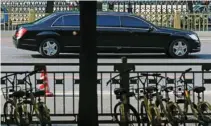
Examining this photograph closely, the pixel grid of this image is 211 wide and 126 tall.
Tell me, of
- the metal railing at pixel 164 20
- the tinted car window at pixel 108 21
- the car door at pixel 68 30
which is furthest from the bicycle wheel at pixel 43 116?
the metal railing at pixel 164 20

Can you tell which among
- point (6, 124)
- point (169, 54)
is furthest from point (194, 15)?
point (6, 124)

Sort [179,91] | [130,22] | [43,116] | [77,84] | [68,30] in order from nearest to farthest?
[43,116] < [179,91] < [77,84] < [68,30] < [130,22]

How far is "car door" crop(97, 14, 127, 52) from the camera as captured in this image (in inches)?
757

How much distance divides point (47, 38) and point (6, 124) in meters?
11.0

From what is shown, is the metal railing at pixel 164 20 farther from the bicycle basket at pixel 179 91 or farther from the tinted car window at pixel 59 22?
the bicycle basket at pixel 179 91

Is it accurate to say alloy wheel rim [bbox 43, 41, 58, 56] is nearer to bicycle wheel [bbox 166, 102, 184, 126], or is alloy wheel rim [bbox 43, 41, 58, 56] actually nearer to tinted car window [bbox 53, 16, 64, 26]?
tinted car window [bbox 53, 16, 64, 26]

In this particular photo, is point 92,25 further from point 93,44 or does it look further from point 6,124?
point 6,124

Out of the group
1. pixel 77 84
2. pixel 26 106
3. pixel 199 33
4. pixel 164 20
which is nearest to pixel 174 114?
pixel 26 106

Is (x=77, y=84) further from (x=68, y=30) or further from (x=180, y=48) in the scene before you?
(x=180, y=48)

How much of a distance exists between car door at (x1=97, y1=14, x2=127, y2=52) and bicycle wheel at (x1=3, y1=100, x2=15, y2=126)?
11.0m

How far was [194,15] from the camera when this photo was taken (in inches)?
1123

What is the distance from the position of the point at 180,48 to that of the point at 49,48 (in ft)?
Answer: 14.8

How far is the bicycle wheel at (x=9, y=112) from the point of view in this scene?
7.86 m

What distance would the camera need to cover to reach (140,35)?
764 inches
